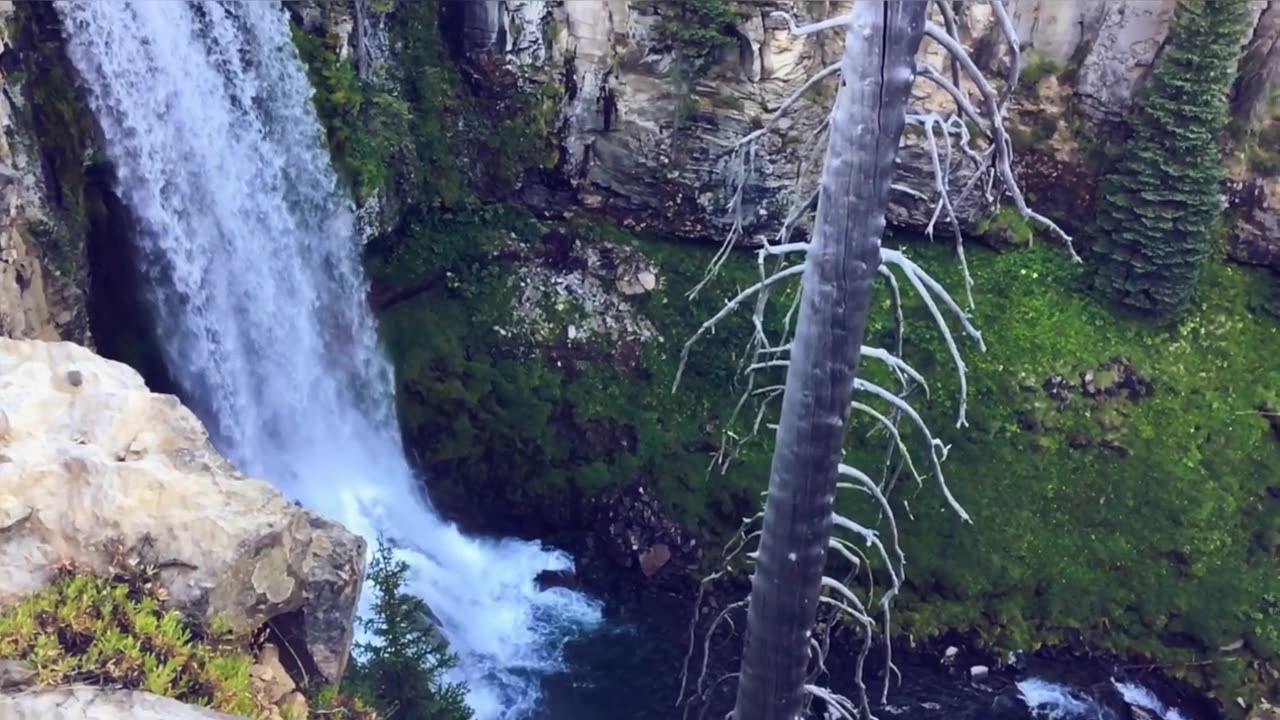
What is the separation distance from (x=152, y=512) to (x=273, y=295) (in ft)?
34.2

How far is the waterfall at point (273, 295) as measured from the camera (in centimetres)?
1427

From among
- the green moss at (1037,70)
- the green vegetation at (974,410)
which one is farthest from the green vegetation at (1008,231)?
the green moss at (1037,70)

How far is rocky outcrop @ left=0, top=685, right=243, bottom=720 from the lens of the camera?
5750mm

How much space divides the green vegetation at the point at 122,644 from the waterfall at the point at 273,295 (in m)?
9.25

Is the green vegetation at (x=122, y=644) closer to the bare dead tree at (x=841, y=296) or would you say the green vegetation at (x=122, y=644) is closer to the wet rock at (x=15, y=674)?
the wet rock at (x=15, y=674)

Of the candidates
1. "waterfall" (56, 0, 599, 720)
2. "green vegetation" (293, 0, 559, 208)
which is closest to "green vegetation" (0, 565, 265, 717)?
"waterfall" (56, 0, 599, 720)

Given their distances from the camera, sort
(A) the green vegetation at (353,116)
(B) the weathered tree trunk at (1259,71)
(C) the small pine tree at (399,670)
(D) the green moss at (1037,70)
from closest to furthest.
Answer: (C) the small pine tree at (399,670) → (A) the green vegetation at (353,116) → (B) the weathered tree trunk at (1259,71) → (D) the green moss at (1037,70)

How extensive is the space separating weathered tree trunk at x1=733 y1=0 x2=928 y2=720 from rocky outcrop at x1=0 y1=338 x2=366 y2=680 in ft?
11.7

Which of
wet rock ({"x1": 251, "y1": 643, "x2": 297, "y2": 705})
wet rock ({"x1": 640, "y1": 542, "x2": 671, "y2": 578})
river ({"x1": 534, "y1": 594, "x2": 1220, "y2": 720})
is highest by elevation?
wet rock ({"x1": 251, "y1": 643, "x2": 297, "y2": 705})

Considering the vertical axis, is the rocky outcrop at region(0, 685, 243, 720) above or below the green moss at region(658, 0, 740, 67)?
below

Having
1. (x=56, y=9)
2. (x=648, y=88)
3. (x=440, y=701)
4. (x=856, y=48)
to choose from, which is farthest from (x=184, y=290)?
(x=856, y=48)

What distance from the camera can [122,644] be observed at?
6230mm

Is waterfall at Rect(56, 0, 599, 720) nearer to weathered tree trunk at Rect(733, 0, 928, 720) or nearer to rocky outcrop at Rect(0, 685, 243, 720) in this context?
rocky outcrop at Rect(0, 685, 243, 720)

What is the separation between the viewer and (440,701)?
482 inches
